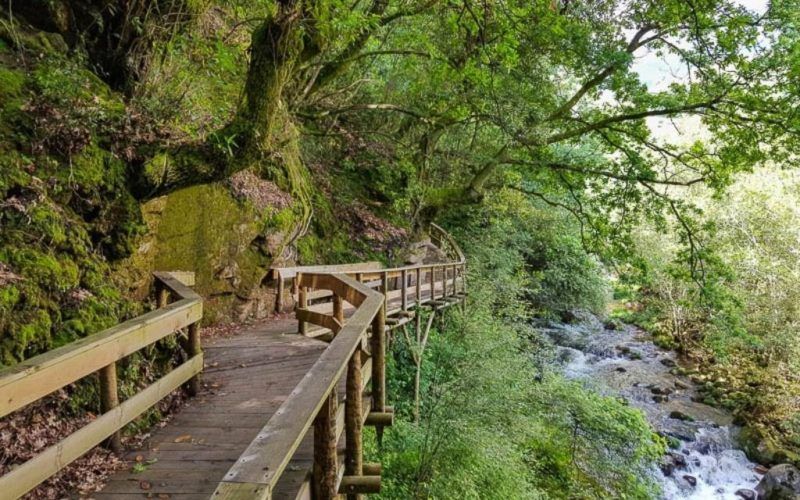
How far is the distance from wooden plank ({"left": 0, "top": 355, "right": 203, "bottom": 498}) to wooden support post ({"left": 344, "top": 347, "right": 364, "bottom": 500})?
53.7 inches

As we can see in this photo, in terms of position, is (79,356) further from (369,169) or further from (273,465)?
(369,169)

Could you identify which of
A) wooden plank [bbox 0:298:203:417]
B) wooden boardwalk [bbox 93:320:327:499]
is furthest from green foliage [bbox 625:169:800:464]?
wooden plank [bbox 0:298:203:417]

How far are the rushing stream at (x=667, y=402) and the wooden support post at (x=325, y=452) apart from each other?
10.8 m

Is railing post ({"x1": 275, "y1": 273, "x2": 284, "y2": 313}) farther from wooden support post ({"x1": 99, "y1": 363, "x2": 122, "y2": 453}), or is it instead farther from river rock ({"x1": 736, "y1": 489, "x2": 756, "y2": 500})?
river rock ({"x1": 736, "y1": 489, "x2": 756, "y2": 500})

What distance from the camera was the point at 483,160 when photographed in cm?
1352

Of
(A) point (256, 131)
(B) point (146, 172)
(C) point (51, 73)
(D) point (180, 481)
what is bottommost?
(D) point (180, 481)

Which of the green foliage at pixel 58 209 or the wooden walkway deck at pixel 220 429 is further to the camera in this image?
the green foliage at pixel 58 209

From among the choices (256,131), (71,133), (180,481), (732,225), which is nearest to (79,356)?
(180,481)

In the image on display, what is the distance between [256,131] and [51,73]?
189 centimetres

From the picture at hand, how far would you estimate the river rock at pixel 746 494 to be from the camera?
10047 millimetres

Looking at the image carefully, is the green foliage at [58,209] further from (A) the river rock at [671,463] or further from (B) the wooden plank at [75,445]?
(A) the river rock at [671,463]

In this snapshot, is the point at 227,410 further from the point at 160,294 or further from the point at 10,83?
the point at 10,83

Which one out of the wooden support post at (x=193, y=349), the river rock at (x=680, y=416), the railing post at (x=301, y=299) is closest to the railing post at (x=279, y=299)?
the railing post at (x=301, y=299)

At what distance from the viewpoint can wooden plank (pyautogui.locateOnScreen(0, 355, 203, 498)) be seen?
197 cm
